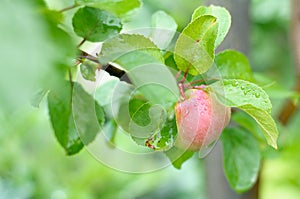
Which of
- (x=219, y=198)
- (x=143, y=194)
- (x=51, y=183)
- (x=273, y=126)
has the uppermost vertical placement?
(x=273, y=126)

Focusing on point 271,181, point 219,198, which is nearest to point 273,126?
point 219,198

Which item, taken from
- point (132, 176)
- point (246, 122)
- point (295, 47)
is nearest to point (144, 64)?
point (246, 122)

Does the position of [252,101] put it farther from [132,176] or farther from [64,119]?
[132,176]

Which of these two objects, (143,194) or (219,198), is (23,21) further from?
(143,194)

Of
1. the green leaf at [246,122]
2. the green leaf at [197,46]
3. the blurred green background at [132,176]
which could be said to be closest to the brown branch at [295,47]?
the blurred green background at [132,176]

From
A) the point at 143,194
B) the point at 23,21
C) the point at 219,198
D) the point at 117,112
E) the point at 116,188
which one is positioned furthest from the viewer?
the point at 143,194

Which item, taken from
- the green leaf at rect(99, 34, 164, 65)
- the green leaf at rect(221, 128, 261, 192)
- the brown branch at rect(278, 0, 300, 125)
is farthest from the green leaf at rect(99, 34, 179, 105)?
the brown branch at rect(278, 0, 300, 125)

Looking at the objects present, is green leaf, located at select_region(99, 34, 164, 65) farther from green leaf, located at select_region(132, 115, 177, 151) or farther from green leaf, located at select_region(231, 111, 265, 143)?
green leaf, located at select_region(231, 111, 265, 143)
